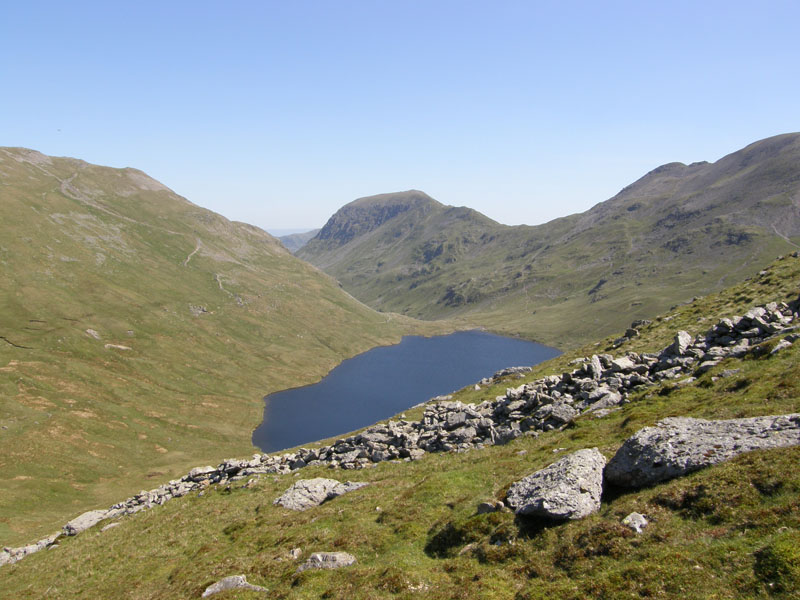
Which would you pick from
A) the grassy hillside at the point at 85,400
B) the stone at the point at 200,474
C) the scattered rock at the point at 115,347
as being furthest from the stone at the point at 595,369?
the scattered rock at the point at 115,347

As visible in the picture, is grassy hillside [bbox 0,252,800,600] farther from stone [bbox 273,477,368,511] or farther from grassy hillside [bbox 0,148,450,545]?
grassy hillside [bbox 0,148,450,545]

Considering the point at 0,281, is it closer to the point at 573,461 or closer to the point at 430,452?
the point at 430,452

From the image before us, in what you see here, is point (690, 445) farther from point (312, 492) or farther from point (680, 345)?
point (312, 492)

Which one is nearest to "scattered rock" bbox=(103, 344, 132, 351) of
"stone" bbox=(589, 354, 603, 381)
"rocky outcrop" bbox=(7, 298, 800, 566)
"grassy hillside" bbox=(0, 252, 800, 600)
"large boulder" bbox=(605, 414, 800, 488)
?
"rocky outcrop" bbox=(7, 298, 800, 566)

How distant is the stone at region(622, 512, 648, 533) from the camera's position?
16703 millimetres

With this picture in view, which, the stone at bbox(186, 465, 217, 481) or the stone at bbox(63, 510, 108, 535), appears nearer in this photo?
the stone at bbox(63, 510, 108, 535)

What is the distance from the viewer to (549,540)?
18359 mm

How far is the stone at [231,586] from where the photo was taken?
2141cm

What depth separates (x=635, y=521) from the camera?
17.0 meters

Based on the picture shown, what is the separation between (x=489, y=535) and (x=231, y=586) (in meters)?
13.5

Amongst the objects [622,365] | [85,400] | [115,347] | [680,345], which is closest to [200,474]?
[622,365]

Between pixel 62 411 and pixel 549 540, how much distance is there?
145 metres

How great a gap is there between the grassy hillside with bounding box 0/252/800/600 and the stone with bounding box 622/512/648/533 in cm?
34

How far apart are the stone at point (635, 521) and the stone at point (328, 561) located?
45.0ft
